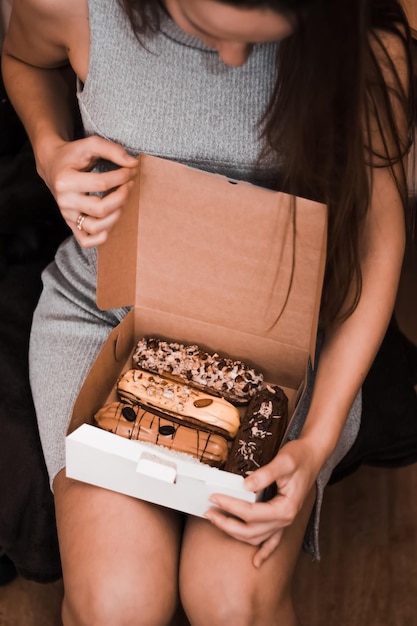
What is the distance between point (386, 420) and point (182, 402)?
0.41m

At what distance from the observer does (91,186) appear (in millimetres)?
888

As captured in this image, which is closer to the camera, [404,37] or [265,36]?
[265,36]

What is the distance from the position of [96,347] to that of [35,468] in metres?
0.21

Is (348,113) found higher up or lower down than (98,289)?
higher up

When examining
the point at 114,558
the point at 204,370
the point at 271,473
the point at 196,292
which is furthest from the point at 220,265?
the point at 114,558

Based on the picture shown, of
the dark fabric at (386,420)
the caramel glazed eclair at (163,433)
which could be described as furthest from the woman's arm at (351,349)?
the dark fabric at (386,420)

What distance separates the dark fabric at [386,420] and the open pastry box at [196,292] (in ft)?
0.64

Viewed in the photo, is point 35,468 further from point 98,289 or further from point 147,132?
point 147,132

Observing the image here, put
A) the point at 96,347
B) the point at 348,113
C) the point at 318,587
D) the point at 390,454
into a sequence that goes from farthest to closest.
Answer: the point at 318,587 → the point at 390,454 → the point at 96,347 → the point at 348,113

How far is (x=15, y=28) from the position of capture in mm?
1095

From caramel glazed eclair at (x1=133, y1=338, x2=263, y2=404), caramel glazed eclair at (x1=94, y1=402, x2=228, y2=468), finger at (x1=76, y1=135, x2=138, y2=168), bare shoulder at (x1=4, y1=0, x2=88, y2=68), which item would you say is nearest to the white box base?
caramel glazed eclair at (x1=94, y1=402, x2=228, y2=468)

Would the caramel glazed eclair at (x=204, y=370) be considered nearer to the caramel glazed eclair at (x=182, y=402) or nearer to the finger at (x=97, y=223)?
the caramel glazed eclair at (x=182, y=402)

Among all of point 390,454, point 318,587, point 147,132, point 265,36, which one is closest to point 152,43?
point 147,132

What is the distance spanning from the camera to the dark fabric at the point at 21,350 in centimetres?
108
